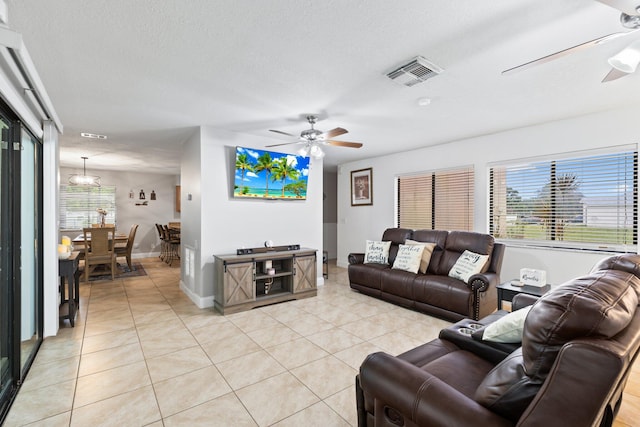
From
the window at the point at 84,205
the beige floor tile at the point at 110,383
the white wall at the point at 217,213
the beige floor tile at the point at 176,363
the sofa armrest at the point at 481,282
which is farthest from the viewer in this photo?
the window at the point at 84,205

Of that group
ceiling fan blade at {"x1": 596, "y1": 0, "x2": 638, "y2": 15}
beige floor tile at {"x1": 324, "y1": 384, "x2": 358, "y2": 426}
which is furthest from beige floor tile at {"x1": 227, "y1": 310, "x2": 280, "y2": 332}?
ceiling fan blade at {"x1": 596, "y1": 0, "x2": 638, "y2": 15}

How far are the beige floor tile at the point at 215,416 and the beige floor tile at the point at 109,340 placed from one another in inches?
59.2

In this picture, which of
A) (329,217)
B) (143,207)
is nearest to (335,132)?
(329,217)

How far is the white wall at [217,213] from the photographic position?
164 inches

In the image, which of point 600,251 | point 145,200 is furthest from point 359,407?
point 145,200

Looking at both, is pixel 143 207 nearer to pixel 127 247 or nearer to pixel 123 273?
pixel 127 247

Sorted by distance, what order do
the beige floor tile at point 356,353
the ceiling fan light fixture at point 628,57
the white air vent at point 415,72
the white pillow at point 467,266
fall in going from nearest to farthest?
1. the ceiling fan light fixture at point 628,57
2. the white air vent at point 415,72
3. the beige floor tile at point 356,353
4. the white pillow at point 467,266

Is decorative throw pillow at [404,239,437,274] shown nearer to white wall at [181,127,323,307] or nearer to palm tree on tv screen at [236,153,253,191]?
white wall at [181,127,323,307]

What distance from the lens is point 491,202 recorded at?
183 inches

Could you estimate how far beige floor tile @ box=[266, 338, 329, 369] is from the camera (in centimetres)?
268

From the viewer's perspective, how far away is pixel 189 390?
2.27 meters

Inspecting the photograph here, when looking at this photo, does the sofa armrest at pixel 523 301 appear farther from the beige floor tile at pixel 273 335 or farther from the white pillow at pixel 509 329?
the beige floor tile at pixel 273 335

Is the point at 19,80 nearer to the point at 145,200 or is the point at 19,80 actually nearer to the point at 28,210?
the point at 28,210

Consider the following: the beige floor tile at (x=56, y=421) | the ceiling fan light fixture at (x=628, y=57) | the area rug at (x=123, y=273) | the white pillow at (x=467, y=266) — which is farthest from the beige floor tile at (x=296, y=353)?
the area rug at (x=123, y=273)
